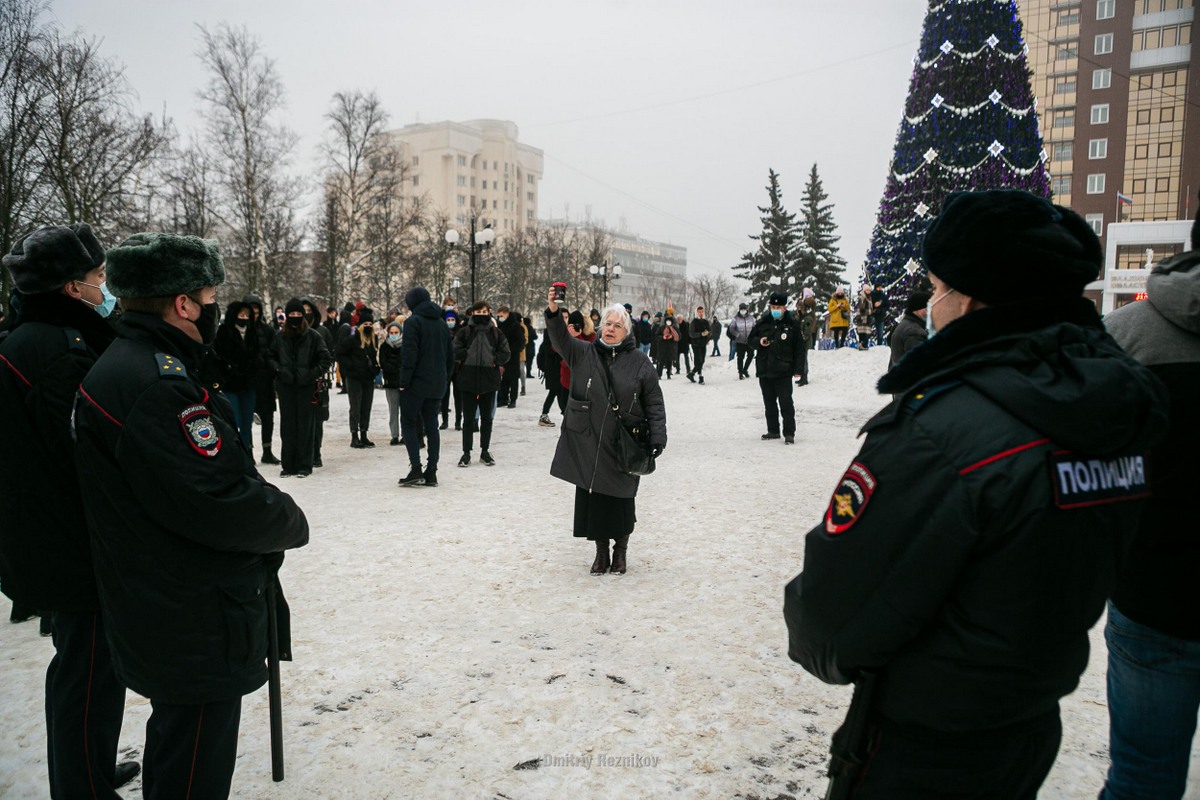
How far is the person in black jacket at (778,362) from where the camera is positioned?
11.9 metres

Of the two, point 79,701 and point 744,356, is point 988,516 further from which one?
point 744,356

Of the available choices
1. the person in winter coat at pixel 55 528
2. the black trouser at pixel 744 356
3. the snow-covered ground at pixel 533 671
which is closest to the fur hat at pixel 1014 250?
the snow-covered ground at pixel 533 671

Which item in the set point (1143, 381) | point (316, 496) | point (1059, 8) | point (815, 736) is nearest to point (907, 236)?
point (316, 496)

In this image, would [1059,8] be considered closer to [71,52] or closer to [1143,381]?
[71,52]

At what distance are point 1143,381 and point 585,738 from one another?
2.80 metres

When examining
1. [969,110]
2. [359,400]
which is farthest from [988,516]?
[969,110]

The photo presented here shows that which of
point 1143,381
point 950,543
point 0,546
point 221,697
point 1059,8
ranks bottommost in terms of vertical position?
point 221,697

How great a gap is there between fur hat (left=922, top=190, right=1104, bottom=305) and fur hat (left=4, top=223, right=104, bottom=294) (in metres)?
2.89

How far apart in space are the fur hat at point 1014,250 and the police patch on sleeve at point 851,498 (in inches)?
18.5

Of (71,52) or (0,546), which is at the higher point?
(71,52)

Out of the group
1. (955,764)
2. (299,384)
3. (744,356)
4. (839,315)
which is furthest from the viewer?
(839,315)

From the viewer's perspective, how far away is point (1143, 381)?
146 cm

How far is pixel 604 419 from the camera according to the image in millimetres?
5625

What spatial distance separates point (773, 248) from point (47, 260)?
5153 cm
